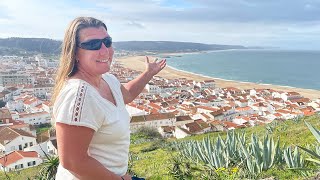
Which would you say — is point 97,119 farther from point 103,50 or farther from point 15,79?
point 15,79

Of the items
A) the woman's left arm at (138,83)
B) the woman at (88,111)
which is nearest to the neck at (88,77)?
the woman at (88,111)

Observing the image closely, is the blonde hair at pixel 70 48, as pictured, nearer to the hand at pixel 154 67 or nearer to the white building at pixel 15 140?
the hand at pixel 154 67

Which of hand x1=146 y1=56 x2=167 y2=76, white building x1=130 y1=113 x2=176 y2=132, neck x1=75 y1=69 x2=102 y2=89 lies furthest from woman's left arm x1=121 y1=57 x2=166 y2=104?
white building x1=130 y1=113 x2=176 y2=132

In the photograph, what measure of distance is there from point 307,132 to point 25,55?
498ft

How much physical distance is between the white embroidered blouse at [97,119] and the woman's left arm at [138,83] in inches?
25.5

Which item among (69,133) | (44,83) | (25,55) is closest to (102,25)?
(69,133)

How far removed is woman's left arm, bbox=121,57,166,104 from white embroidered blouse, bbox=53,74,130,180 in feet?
2.13

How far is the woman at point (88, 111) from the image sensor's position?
1.85m

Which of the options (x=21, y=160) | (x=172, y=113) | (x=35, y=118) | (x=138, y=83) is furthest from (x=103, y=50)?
(x=35, y=118)

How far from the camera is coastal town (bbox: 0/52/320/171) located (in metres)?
33.1

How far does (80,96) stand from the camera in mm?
1918

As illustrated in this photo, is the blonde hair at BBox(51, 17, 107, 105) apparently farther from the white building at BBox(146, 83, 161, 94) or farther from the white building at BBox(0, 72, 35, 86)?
the white building at BBox(0, 72, 35, 86)

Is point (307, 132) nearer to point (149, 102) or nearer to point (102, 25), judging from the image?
point (102, 25)

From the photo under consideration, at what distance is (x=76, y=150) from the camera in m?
1.84
